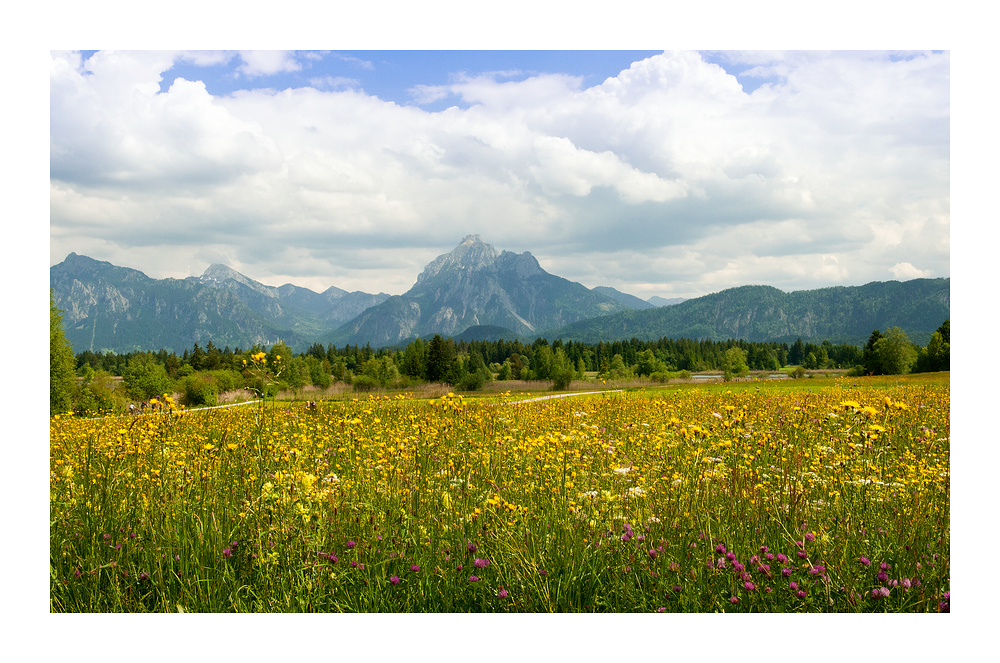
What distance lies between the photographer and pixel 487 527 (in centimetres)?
350

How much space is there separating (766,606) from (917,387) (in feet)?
23.4

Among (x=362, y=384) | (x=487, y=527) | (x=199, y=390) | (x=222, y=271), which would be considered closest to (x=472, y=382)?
(x=362, y=384)

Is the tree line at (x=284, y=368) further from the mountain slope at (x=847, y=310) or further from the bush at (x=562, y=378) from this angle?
the mountain slope at (x=847, y=310)

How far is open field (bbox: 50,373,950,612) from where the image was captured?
3.18 meters

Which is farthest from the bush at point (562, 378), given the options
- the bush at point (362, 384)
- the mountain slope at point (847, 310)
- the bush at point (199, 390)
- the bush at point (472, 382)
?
the bush at point (199, 390)

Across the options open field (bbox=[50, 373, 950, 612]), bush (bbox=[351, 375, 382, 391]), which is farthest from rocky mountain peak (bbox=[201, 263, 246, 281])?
bush (bbox=[351, 375, 382, 391])

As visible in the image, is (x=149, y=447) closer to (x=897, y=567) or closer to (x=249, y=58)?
(x=249, y=58)

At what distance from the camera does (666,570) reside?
3.30 m

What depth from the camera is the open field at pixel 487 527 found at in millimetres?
3180

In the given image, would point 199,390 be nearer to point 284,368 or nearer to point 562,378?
point 284,368

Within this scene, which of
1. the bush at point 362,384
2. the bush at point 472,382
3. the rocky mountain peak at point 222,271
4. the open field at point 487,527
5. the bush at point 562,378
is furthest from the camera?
the bush at point 562,378

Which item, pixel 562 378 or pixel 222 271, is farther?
pixel 562 378

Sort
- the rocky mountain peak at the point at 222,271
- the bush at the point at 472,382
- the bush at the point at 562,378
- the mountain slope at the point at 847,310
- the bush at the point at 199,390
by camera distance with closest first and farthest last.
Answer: the mountain slope at the point at 847,310 < the bush at the point at 199,390 < the rocky mountain peak at the point at 222,271 < the bush at the point at 472,382 < the bush at the point at 562,378

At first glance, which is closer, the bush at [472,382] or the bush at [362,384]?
the bush at [362,384]
